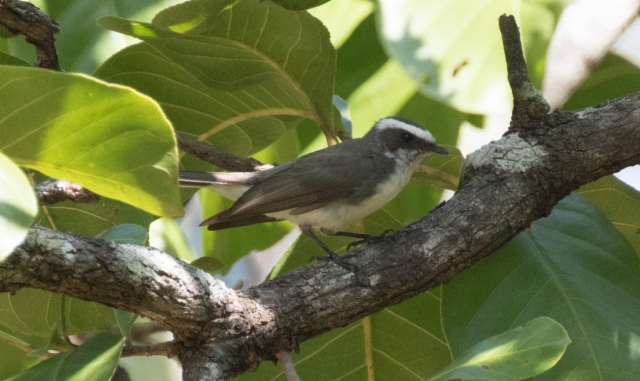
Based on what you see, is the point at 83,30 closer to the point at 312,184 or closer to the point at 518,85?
the point at 312,184

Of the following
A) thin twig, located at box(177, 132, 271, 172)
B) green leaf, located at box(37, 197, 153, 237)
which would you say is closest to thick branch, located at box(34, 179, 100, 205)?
green leaf, located at box(37, 197, 153, 237)

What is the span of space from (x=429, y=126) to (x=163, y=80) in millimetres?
1439

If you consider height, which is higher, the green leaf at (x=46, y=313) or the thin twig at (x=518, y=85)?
the thin twig at (x=518, y=85)

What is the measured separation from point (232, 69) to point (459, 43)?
0.89 metres

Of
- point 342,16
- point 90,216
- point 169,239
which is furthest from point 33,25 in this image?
point 342,16

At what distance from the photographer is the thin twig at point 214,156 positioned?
2.60 m

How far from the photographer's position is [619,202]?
2.77m

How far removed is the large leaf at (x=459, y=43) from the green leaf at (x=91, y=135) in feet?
3.83

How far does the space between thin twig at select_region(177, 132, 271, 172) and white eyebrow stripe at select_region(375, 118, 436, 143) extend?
870mm

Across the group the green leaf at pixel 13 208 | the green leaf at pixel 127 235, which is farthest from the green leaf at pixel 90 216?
the green leaf at pixel 13 208

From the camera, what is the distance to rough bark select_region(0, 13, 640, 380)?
154 cm

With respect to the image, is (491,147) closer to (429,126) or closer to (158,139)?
(429,126)

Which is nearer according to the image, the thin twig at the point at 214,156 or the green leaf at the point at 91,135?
the green leaf at the point at 91,135

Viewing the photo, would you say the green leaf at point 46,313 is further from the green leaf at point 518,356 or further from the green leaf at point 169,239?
the green leaf at point 518,356
